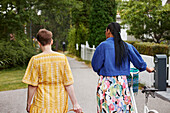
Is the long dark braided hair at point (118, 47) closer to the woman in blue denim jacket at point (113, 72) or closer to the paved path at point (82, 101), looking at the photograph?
the woman in blue denim jacket at point (113, 72)

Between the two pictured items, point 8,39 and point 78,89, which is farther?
point 8,39

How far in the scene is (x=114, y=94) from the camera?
352 centimetres

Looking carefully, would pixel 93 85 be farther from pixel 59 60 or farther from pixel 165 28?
pixel 165 28

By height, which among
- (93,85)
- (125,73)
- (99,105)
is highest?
(125,73)

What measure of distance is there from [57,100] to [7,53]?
11810 mm

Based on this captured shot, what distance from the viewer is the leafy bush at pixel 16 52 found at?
563 inches

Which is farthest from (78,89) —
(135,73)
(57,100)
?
(57,100)

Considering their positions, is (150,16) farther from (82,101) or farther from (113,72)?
(113,72)

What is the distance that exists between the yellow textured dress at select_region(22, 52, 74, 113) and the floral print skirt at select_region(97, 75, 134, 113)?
2.42 feet

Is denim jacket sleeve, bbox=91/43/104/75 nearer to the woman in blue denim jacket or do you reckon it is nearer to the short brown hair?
the woman in blue denim jacket

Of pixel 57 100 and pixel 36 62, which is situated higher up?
pixel 36 62

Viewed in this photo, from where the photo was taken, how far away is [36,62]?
117 inches

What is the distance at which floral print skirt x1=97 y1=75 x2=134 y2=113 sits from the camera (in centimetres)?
351

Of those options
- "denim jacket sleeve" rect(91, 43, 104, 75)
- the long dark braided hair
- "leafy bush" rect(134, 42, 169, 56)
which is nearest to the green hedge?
"leafy bush" rect(134, 42, 169, 56)
